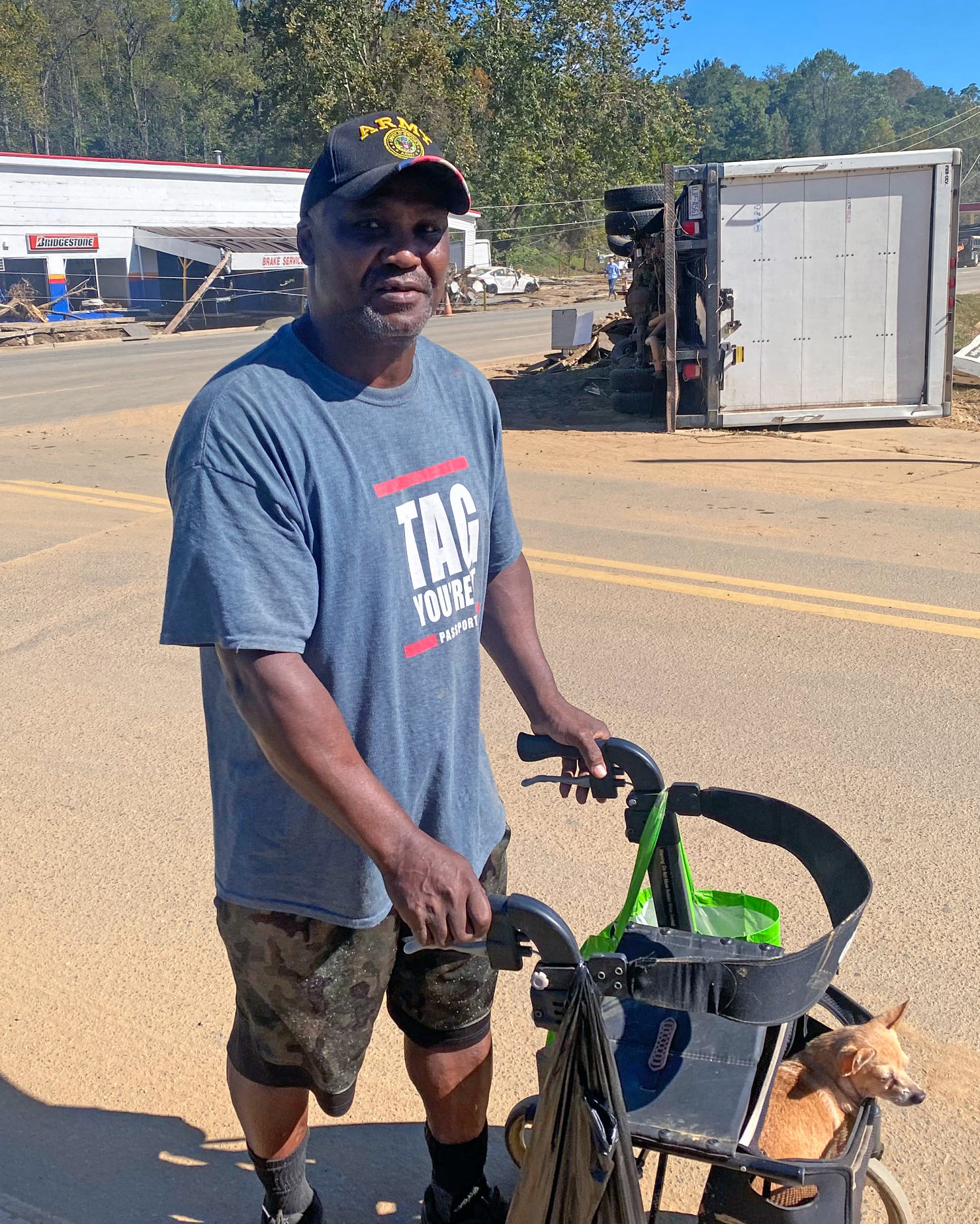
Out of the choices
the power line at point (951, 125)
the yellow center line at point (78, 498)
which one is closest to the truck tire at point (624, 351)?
the yellow center line at point (78, 498)

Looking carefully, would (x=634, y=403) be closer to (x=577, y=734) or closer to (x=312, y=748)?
(x=577, y=734)

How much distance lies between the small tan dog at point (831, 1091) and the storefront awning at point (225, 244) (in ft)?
124

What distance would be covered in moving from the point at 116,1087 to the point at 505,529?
166cm

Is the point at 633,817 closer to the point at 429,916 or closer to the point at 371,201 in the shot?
the point at 429,916

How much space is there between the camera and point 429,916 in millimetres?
1811

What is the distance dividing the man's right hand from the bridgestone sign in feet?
143

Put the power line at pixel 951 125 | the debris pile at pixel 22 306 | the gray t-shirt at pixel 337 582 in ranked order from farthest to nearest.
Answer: the power line at pixel 951 125 → the debris pile at pixel 22 306 → the gray t-shirt at pixel 337 582

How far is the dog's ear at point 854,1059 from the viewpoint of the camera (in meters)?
2.01

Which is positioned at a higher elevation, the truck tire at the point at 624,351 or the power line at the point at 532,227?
the power line at the point at 532,227

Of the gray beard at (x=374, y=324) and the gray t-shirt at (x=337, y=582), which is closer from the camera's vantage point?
the gray t-shirt at (x=337, y=582)

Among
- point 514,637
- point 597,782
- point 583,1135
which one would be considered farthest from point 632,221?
point 583,1135

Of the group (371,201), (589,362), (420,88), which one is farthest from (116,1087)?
(420,88)

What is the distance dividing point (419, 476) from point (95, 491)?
8805mm

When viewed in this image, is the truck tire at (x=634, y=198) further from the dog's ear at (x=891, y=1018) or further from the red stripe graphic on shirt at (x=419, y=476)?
the dog's ear at (x=891, y=1018)
